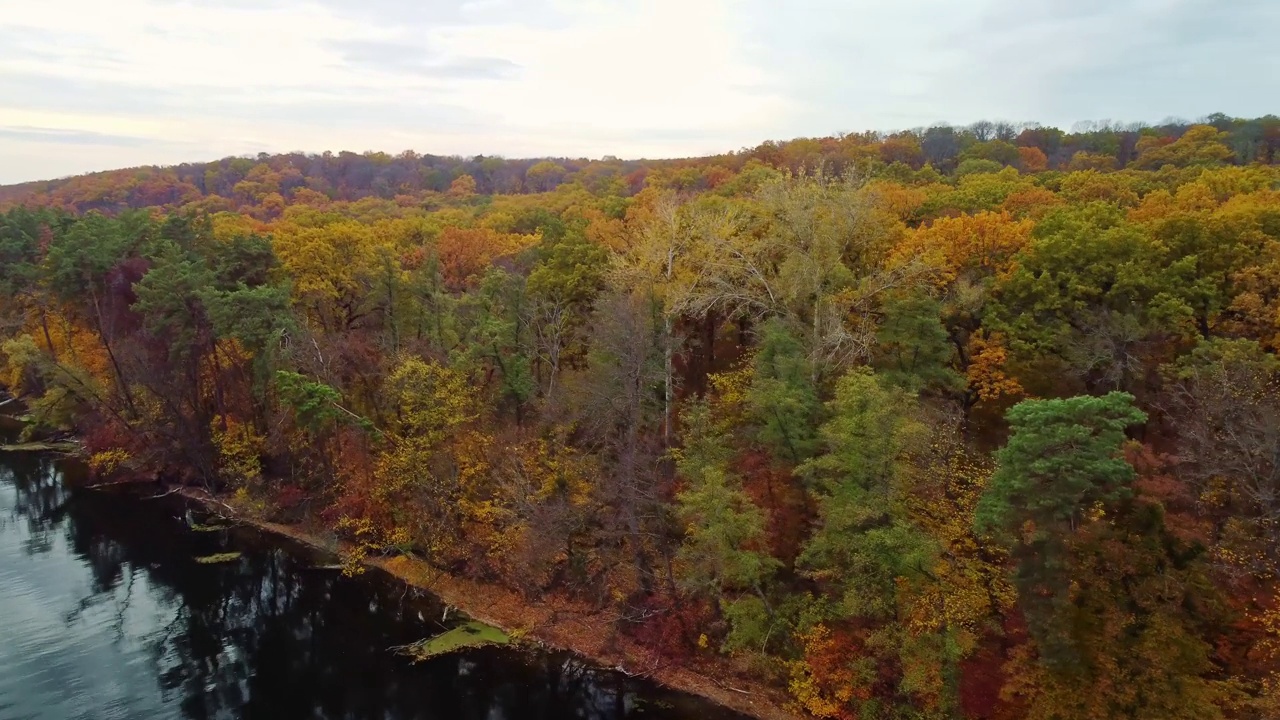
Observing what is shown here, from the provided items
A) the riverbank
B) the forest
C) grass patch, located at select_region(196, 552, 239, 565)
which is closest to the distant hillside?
the forest

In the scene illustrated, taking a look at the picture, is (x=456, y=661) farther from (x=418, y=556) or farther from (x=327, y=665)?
(x=418, y=556)

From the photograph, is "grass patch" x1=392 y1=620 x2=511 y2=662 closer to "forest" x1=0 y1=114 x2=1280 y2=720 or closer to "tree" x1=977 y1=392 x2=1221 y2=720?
"forest" x1=0 y1=114 x2=1280 y2=720

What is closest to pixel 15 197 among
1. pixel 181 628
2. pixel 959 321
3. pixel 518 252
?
pixel 518 252

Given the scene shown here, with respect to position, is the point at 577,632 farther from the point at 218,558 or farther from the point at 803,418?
the point at 218,558

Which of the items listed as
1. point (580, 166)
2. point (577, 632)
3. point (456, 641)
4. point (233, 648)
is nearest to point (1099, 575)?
point (577, 632)

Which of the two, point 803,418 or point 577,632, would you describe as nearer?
point 803,418
